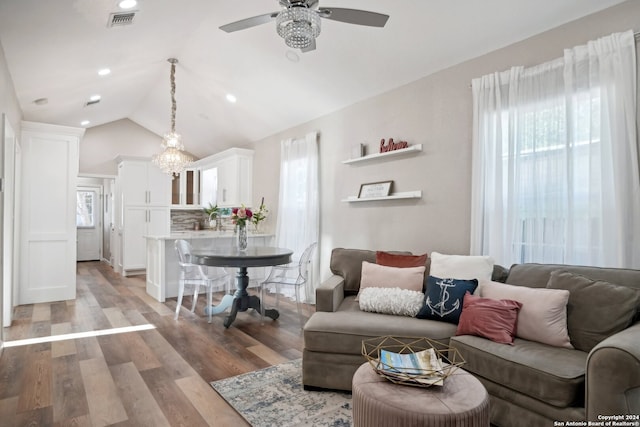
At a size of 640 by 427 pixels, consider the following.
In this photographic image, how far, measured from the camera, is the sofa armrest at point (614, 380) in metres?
1.49

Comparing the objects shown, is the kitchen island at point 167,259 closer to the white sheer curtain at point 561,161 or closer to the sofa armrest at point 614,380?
the white sheer curtain at point 561,161

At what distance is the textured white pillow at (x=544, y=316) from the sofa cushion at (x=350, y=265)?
1.25 meters

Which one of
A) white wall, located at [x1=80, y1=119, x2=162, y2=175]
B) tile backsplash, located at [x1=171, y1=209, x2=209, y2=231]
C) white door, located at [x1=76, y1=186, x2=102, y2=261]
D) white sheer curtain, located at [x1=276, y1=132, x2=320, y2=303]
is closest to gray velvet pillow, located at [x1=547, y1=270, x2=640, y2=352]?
white sheer curtain, located at [x1=276, y1=132, x2=320, y2=303]

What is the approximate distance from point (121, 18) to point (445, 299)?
3.57 meters

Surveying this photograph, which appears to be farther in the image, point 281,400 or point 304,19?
point 281,400

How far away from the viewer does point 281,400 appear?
2359 mm

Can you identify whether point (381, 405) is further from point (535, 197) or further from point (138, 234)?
point (138, 234)

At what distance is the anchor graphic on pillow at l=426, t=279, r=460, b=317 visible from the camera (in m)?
2.52

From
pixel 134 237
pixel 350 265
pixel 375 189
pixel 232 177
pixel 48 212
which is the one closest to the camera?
pixel 350 265

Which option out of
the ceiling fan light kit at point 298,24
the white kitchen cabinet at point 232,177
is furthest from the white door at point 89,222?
the ceiling fan light kit at point 298,24

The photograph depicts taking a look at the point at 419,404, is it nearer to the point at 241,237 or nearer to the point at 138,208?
the point at 241,237

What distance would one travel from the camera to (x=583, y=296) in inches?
83.7

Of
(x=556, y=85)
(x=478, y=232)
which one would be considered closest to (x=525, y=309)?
(x=478, y=232)

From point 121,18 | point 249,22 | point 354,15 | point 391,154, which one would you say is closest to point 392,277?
point 391,154
